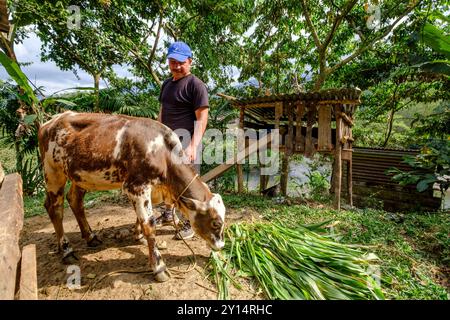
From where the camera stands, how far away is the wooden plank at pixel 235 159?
204 inches

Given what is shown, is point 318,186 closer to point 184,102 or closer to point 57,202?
point 184,102

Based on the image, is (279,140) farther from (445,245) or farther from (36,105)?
(36,105)

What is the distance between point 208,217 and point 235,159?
320cm

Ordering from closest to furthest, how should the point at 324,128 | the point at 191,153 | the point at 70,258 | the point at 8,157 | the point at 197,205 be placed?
1. the point at 197,205
2. the point at 70,258
3. the point at 191,153
4. the point at 324,128
5. the point at 8,157

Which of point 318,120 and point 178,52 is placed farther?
point 318,120

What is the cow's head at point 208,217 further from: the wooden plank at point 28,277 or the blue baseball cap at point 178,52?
the blue baseball cap at point 178,52

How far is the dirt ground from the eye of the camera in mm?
2111

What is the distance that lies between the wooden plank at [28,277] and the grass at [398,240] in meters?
2.64

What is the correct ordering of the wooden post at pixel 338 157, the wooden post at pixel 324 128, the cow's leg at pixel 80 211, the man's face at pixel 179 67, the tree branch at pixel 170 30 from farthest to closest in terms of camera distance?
the tree branch at pixel 170 30 → the wooden post at pixel 324 128 → the wooden post at pixel 338 157 → the man's face at pixel 179 67 → the cow's leg at pixel 80 211

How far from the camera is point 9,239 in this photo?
130 centimetres

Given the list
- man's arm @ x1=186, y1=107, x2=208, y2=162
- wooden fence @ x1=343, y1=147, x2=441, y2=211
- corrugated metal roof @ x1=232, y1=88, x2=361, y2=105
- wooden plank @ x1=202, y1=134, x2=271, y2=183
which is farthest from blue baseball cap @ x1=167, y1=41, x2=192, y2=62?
wooden fence @ x1=343, y1=147, x2=441, y2=211

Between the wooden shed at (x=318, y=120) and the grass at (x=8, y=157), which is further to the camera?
the grass at (x=8, y=157)

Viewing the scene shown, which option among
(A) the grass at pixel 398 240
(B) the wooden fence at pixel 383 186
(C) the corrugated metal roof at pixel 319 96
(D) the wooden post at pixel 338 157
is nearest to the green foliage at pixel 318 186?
(B) the wooden fence at pixel 383 186

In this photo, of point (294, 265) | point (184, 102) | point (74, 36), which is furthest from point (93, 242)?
point (74, 36)
